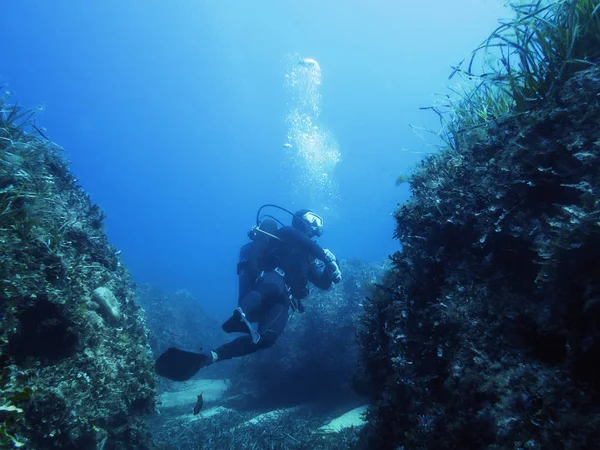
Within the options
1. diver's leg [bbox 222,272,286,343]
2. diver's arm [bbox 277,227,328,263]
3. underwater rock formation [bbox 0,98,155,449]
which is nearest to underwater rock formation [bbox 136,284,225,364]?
diver's leg [bbox 222,272,286,343]

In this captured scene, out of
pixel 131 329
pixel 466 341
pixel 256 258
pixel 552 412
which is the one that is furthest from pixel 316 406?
pixel 552 412

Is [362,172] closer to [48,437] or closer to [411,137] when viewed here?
[411,137]

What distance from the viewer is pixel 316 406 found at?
27.2 ft

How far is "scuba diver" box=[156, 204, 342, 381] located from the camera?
6336 millimetres

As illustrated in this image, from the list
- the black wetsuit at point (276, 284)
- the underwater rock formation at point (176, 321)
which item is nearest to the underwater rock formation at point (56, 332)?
the black wetsuit at point (276, 284)

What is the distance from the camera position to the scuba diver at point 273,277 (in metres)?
6.34

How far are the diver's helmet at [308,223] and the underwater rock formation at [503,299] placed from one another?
567cm

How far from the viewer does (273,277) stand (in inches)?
288

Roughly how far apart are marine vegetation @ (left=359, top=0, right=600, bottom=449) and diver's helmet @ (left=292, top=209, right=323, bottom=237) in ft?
18.1

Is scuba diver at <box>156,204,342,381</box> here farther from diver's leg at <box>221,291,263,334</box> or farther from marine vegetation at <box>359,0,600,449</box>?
marine vegetation at <box>359,0,600,449</box>

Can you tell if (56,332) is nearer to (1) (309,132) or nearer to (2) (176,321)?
(2) (176,321)

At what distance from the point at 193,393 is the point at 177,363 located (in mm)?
7651

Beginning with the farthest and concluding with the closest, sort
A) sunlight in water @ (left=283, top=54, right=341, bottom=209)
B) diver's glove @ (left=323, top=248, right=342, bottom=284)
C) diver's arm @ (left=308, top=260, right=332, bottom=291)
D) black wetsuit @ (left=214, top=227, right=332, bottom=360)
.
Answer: sunlight in water @ (left=283, top=54, right=341, bottom=209) → diver's arm @ (left=308, top=260, right=332, bottom=291) → diver's glove @ (left=323, top=248, right=342, bottom=284) → black wetsuit @ (left=214, top=227, right=332, bottom=360)

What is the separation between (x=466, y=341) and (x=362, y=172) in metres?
135
